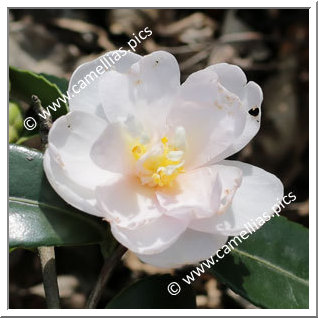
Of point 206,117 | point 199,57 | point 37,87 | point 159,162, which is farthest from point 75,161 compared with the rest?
point 199,57

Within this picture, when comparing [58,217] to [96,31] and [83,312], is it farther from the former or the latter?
[96,31]

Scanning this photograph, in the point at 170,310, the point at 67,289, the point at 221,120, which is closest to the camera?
the point at 221,120

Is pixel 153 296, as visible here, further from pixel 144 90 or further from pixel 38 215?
pixel 144 90

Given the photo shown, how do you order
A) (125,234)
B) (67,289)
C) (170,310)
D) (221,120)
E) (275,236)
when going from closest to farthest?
(125,234)
(221,120)
(170,310)
(275,236)
(67,289)

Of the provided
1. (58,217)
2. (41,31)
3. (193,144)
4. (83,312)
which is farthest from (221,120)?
(41,31)

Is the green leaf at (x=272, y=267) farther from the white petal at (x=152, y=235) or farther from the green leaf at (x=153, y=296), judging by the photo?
the white petal at (x=152, y=235)
